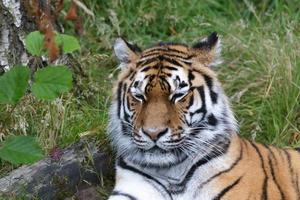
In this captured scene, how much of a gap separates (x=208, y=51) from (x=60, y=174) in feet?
3.65

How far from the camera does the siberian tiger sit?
3881mm

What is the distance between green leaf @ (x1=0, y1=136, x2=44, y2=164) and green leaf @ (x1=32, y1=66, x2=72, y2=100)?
0.24 meters

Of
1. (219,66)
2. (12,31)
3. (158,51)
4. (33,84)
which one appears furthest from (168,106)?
(219,66)

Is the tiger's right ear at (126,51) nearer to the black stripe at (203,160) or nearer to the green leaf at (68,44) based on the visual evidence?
the black stripe at (203,160)

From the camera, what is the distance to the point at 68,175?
4.48 metres

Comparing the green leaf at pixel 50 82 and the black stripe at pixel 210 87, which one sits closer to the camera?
the green leaf at pixel 50 82

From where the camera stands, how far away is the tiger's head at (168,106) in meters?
3.81

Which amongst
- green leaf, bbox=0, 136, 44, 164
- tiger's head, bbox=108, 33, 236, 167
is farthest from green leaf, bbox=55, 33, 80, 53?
tiger's head, bbox=108, 33, 236, 167

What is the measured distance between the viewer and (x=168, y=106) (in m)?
3.82

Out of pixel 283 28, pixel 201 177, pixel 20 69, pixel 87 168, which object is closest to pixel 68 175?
pixel 87 168

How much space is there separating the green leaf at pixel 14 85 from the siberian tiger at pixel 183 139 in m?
0.78

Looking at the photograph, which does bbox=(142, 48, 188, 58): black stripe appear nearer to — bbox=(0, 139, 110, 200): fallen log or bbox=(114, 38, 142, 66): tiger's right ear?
bbox=(114, 38, 142, 66): tiger's right ear

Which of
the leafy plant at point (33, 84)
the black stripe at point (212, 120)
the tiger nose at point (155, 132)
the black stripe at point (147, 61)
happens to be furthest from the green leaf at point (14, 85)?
the black stripe at point (212, 120)

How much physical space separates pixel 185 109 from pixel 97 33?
2631 millimetres
